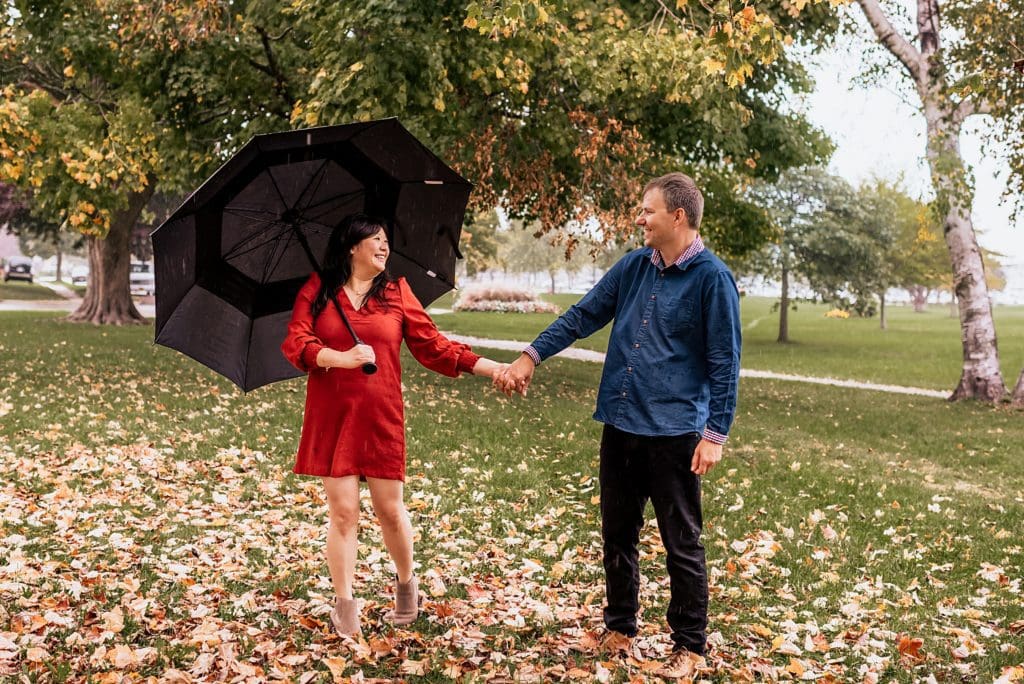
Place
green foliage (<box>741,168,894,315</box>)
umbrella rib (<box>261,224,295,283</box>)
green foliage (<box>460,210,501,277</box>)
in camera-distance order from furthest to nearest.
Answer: green foliage (<box>460,210,501,277</box>) < green foliage (<box>741,168,894,315</box>) < umbrella rib (<box>261,224,295,283</box>)

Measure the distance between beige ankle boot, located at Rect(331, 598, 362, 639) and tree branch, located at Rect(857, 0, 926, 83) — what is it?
17.3 m

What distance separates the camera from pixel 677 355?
434cm

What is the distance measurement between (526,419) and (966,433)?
23.9 feet

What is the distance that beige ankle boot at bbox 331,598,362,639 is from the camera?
469 centimetres

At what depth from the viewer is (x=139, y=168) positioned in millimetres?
14922

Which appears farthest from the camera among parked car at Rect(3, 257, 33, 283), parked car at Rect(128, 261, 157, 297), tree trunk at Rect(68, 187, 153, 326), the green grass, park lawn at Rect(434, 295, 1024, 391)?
parked car at Rect(3, 257, 33, 283)

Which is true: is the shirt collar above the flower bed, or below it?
above

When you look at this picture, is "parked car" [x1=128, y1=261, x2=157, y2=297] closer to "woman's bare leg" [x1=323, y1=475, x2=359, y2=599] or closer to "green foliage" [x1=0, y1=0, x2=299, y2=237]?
"green foliage" [x1=0, y1=0, x2=299, y2=237]

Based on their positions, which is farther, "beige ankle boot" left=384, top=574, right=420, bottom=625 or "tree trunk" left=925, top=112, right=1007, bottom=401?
"tree trunk" left=925, top=112, right=1007, bottom=401

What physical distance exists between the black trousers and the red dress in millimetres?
1069

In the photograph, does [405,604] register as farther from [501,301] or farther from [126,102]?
[501,301]

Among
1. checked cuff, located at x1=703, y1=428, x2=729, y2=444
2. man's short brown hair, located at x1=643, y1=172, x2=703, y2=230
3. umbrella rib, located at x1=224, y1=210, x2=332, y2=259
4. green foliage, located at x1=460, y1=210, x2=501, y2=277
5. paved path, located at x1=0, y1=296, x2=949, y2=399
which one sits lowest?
paved path, located at x1=0, y1=296, x2=949, y2=399

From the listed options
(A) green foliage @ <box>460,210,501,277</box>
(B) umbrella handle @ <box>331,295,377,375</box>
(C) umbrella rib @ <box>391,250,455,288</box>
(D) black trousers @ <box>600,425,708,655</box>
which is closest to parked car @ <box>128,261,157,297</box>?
(A) green foliage @ <box>460,210,501,277</box>

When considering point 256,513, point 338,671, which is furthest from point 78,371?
point 338,671
